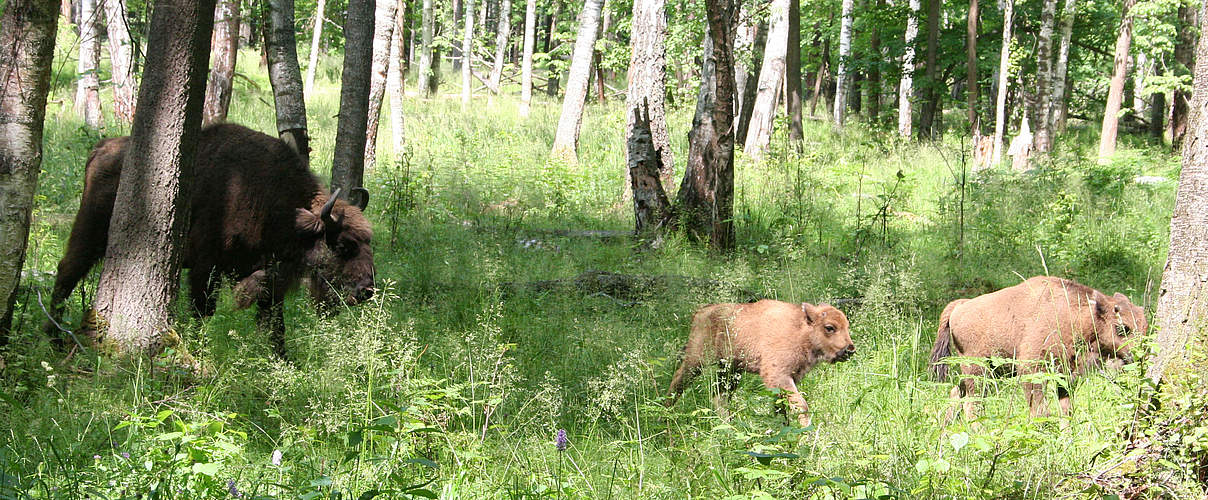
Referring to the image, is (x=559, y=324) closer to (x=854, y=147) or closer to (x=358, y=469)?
(x=358, y=469)

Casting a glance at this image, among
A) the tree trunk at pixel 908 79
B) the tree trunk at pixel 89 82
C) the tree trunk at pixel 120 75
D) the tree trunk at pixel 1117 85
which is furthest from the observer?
the tree trunk at pixel 908 79

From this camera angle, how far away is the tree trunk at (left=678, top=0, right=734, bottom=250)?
948cm

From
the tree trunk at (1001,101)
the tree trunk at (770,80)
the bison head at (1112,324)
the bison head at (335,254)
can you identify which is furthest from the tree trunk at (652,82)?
the tree trunk at (1001,101)

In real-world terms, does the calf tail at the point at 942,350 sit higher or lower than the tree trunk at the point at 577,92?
lower

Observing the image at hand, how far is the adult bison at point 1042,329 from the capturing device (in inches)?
193

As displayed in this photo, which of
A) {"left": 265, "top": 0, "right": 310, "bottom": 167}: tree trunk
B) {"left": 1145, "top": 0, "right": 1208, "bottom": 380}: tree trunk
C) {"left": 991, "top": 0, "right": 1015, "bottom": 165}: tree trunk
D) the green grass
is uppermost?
{"left": 991, "top": 0, "right": 1015, "bottom": 165}: tree trunk

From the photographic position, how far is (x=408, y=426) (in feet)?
11.3

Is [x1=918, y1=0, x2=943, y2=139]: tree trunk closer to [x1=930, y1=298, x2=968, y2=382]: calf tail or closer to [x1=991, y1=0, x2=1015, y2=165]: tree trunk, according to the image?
[x1=991, y1=0, x2=1015, y2=165]: tree trunk

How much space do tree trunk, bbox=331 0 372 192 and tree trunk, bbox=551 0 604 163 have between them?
294 inches

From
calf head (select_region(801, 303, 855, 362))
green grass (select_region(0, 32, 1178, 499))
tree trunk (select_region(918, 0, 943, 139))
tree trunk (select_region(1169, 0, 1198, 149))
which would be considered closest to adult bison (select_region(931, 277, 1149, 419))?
green grass (select_region(0, 32, 1178, 499))

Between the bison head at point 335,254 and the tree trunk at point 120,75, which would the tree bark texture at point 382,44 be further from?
the tree trunk at point 120,75

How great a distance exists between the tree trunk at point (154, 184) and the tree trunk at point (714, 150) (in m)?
5.89

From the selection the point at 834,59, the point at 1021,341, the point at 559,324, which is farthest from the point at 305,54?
the point at 1021,341

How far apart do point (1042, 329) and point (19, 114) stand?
19.9 feet
